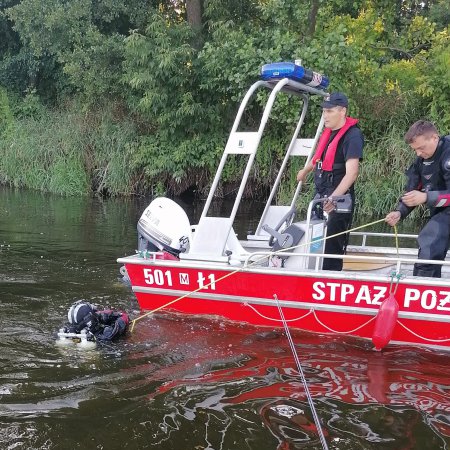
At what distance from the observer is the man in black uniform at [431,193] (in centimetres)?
496

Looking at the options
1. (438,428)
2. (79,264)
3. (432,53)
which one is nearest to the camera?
(438,428)

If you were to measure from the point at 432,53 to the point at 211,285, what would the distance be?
10.8 metres

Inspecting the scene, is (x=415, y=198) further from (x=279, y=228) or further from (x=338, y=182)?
(x=279, y=228)

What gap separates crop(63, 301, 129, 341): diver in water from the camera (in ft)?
16.8

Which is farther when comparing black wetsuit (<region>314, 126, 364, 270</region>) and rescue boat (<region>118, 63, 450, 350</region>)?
black wetsuit (<region>314, 126, 364, 270</region>)

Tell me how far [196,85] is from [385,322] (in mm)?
11596

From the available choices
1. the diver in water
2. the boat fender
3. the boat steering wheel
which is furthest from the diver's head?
the boat fender

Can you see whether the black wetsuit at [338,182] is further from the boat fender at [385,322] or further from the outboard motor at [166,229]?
the outboard motor at [166,229]

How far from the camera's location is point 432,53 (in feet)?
45.6

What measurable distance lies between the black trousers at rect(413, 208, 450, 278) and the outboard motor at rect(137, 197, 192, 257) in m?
2.23

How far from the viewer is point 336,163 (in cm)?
561

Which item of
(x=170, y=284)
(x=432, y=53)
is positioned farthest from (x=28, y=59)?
(x=170, y=284)

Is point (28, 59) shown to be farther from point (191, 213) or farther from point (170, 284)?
point (170, 284)

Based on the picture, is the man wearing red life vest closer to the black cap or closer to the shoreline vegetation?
the black cap
